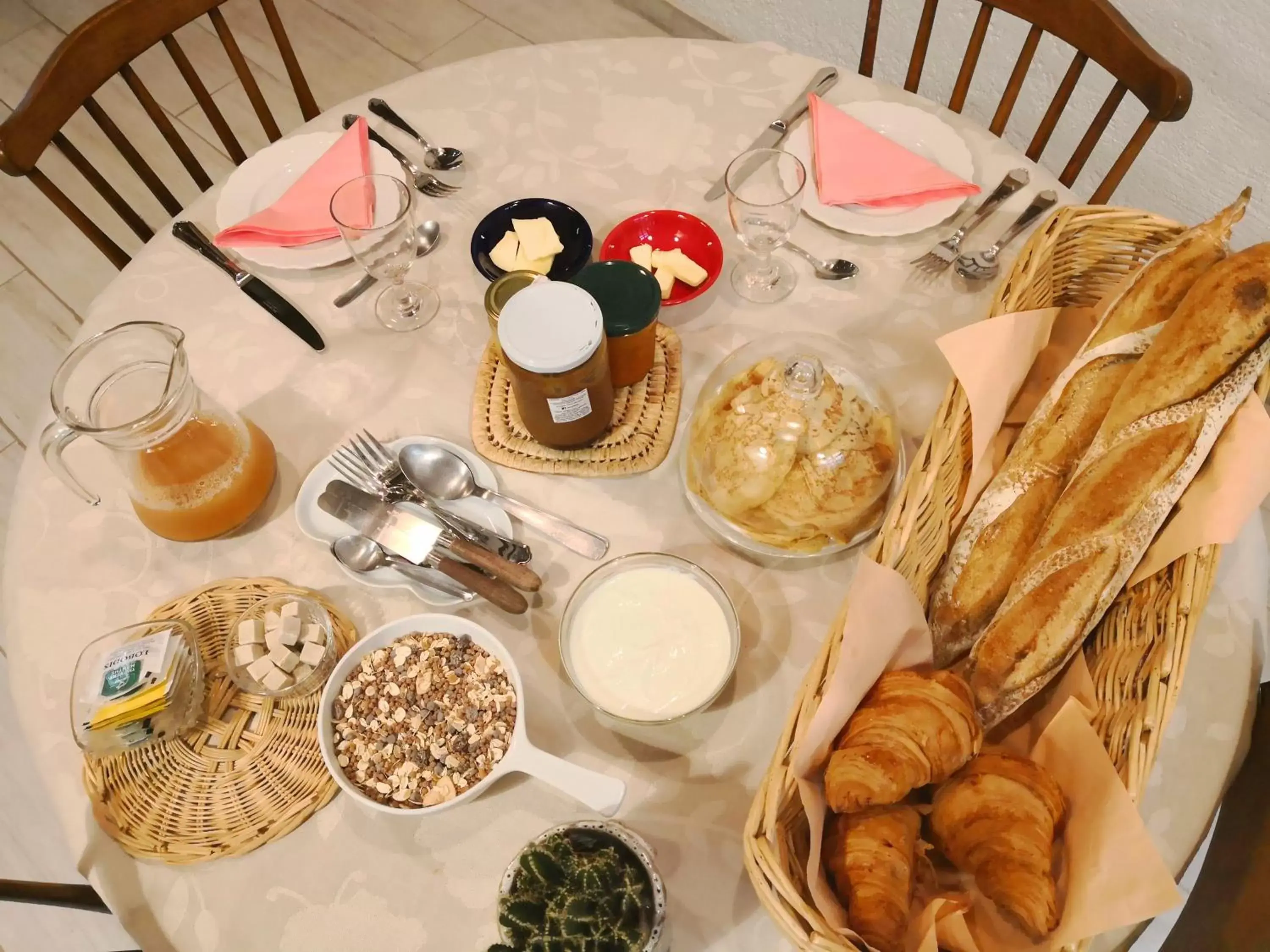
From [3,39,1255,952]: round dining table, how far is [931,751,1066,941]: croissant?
171mm

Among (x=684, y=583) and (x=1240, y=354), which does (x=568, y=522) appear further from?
(x=1240, y=354)

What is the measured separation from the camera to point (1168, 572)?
688mm

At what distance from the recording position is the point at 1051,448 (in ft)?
2.47

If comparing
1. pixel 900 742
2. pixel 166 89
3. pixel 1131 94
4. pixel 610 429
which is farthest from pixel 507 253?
pixel 166 89

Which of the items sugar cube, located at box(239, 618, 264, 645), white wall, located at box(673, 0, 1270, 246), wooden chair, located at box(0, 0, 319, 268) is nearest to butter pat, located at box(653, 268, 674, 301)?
sugar cube, located at box(239, 618, 264, 645)

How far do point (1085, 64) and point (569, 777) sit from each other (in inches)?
45.6

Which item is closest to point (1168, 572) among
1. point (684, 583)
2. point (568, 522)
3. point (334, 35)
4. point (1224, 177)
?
point (684, 583)

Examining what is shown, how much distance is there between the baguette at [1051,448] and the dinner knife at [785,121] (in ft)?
1.56

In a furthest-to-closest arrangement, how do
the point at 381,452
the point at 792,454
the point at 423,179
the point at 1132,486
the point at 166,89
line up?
the point at 166,89 < the point at 423,179 < the point at 381,452 < the point at 792,454 < the point at 1132,486

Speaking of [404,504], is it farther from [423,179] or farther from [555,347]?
[423,179]

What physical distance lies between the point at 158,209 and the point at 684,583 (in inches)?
80.5

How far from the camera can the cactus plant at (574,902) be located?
0.57 metres

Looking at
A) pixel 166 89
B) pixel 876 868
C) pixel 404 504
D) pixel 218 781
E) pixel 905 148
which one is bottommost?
pixel 166 89

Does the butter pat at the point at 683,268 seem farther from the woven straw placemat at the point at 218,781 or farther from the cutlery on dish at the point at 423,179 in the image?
the woven straw placemat at the point at 218,781
